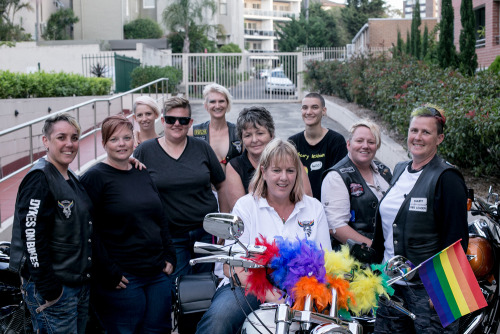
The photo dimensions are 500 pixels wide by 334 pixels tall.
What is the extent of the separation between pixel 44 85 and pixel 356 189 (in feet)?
39.5

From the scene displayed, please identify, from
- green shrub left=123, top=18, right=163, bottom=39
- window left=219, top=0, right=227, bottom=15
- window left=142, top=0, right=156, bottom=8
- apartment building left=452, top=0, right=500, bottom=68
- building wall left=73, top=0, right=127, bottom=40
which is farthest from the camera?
window left=219, top=0, right=227, bottom=15

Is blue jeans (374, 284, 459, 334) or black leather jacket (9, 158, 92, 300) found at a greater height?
black leather jacket (9, 158, 92, 300)

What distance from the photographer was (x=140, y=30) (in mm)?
43844

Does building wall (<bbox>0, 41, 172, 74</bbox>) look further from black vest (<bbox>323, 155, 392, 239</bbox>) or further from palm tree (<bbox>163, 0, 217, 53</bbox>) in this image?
Result: black vest (<bbox>323, 155, 392, 239</bbox>)

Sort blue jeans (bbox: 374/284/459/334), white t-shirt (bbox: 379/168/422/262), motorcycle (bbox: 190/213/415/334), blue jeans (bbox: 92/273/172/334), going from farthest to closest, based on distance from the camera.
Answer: blue jeans (bbox: 92/273/172/334) → white t-shirt (bbox: 379/168/422/262) → blue jeans (bbox: 374/284/459/334) → motorcycle (bbox: 190/213/415/334)

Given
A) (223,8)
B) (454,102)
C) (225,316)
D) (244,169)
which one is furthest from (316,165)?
(223,8)

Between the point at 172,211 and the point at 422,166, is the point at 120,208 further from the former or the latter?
the point at 422,166

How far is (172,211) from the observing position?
4.63m

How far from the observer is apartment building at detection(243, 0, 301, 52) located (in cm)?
10264

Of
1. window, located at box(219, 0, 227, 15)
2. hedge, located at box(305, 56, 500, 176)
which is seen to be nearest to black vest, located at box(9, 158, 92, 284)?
hedge, located at box(305, 56, 500, 176)

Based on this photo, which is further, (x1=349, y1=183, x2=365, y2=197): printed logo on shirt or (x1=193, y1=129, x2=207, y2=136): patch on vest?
(x1=193, y1=129, x2=207, y2=136): patch on vest

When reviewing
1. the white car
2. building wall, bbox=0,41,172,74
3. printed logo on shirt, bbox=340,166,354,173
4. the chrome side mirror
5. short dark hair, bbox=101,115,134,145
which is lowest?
the chrome side mirror

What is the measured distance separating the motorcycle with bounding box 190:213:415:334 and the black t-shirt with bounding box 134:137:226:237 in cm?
171

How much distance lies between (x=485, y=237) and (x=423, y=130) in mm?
1036
